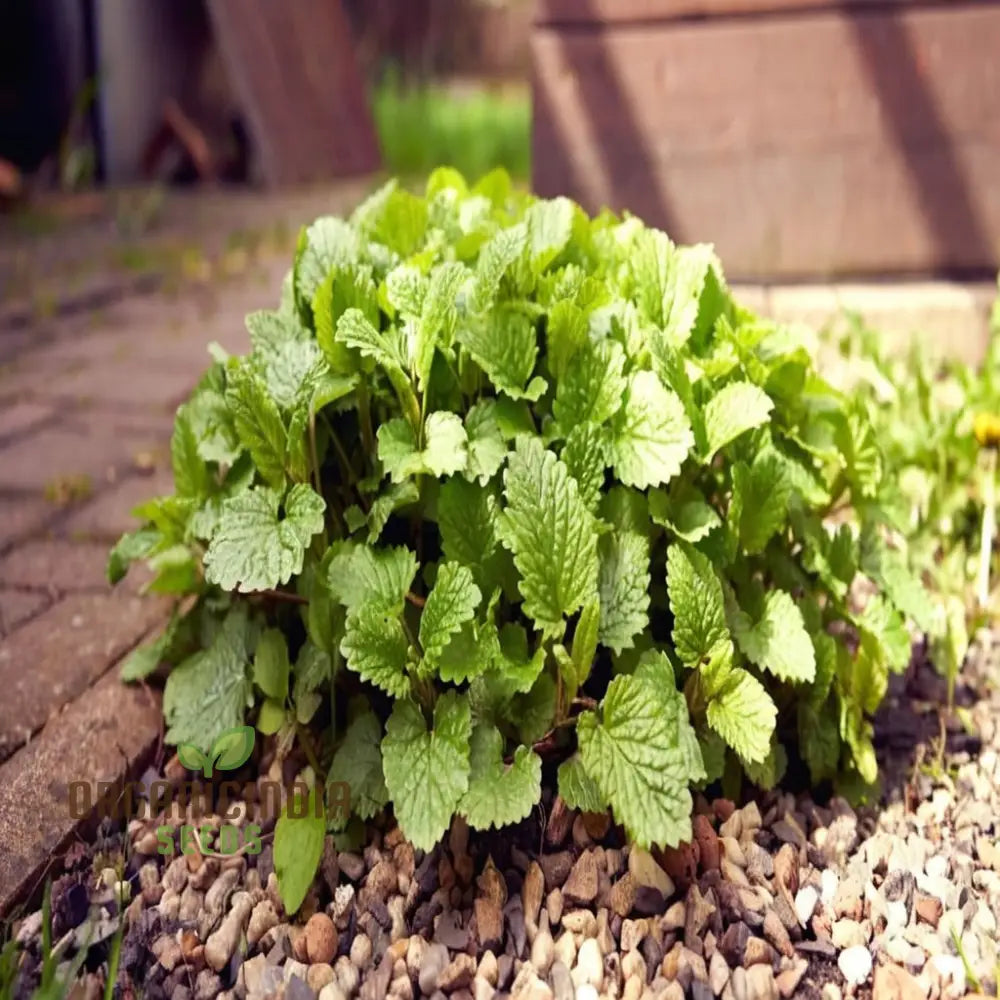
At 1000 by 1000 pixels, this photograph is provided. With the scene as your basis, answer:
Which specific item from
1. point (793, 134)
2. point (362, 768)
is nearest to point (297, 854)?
point (362, 768)

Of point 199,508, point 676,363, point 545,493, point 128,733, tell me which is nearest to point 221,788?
point 128,733

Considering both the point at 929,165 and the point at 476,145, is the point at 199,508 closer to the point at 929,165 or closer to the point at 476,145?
the point at 929,165

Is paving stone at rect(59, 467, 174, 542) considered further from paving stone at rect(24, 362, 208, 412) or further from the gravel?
the gravel

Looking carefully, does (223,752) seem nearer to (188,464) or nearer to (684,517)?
(188,464)

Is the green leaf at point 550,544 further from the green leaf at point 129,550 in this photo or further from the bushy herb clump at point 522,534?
the green leaf at point 129,550

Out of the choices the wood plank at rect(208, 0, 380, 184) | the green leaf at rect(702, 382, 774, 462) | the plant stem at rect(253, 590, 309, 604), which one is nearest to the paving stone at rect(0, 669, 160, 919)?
the plant stem at rect(253, 590, 309, 604)

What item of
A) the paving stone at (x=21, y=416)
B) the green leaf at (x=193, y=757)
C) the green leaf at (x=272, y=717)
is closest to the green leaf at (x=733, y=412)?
the green leaf at (x=272, y=717)
